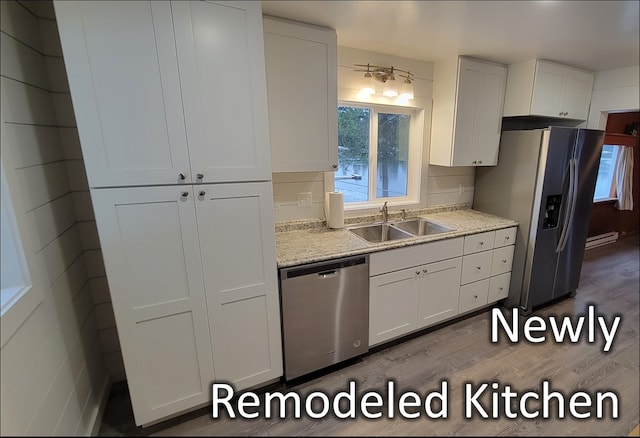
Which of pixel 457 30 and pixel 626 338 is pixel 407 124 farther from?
pixel 626 338

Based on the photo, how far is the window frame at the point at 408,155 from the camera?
2.34 m

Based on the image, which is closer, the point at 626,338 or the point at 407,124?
the point at 626,338

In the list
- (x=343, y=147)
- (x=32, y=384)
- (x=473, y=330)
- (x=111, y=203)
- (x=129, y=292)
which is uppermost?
(x=343, y=147)

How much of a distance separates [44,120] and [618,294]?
180 inches

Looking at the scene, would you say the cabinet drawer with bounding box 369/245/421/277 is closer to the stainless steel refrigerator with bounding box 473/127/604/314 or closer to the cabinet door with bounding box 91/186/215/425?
the cabinet door with bounding box 91/186/215/425

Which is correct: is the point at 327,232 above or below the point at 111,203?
below

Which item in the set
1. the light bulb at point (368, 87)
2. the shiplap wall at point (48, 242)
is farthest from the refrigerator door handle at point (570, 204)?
the shiplap wall at point (48, 242)

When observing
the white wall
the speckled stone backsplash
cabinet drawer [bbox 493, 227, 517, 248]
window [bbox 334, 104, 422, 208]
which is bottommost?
cabinet drawer [bbox 493, 227, 517, 248]

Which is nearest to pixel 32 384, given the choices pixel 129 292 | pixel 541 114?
pixel 129 292

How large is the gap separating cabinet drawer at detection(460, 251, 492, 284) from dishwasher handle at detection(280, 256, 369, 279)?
3.21 feet

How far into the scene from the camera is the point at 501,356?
1.94m

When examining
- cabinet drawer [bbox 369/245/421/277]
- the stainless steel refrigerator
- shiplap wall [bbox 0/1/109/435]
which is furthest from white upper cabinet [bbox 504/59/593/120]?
shiplap wall [bbox 0/1/109/435]

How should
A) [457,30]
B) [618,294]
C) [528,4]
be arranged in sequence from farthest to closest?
[618,294]
[457,30]
[528,4]

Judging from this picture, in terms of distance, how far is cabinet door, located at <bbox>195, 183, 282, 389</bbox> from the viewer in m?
1.34
